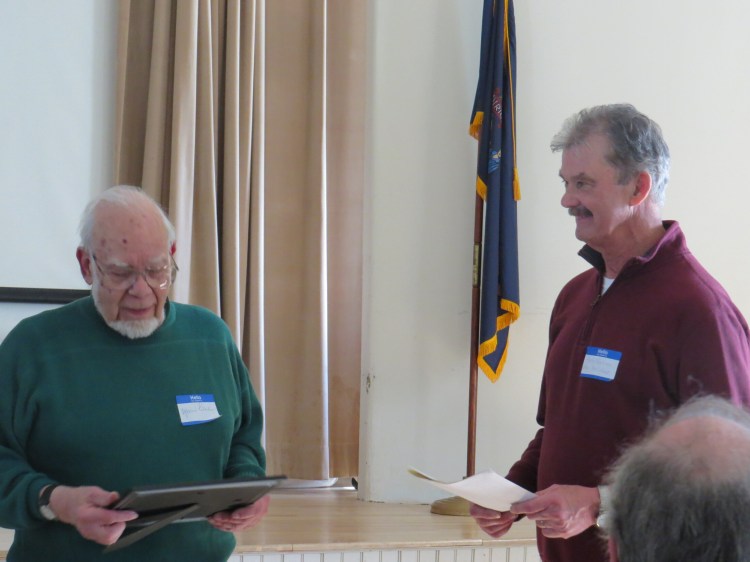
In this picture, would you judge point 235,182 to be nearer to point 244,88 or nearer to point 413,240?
point 244,88

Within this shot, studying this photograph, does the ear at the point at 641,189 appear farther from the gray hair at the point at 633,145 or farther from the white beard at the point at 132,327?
the white beard at the point at 132,327

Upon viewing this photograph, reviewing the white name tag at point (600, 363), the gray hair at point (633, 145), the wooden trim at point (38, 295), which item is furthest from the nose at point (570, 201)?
the wooden trim at point (38, 295)

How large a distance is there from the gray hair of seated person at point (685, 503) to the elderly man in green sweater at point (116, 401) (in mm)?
1224

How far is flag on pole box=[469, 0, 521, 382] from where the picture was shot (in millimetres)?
4105

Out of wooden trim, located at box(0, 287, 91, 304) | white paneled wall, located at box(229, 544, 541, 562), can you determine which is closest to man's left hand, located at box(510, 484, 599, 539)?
white paneled wall, located at box(229, 544, 541, 562)

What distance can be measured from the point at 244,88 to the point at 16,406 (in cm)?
252

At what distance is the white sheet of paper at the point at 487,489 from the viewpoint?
6.15 ft

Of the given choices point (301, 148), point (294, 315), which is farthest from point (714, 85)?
point (294, 315)

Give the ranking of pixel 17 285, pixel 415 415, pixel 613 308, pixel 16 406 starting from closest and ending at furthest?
1. pixel 16 406
2. pixel 613 308
3. pixel 17 285
4. pixel 415 415

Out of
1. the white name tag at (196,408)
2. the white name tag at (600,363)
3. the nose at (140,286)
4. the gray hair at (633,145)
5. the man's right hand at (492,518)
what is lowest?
the man's right hand at (492,518)

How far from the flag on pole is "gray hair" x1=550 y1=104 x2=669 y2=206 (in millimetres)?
1872

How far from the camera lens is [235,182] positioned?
13.6 feet

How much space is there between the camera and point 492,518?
6.88ft

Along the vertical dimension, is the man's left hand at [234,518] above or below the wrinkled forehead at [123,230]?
below
